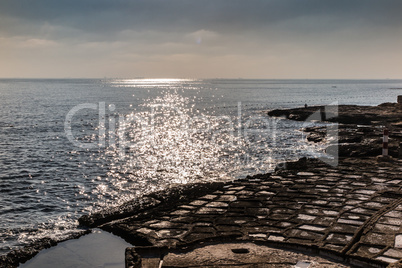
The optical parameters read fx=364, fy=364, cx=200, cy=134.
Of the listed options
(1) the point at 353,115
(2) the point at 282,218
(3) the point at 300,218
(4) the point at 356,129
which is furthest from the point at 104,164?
(1) the point at 353,115

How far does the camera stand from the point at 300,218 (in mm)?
8336

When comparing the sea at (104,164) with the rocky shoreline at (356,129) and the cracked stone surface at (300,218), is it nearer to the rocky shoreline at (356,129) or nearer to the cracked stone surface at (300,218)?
the rocky shoreline at (356,129)

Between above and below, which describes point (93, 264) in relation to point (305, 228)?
below

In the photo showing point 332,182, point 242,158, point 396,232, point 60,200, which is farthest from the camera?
point 242,158

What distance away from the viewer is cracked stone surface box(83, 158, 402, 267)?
683 centimetres

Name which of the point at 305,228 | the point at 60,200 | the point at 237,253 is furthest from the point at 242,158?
the point at 237,253

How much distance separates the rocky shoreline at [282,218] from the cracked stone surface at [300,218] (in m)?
0.02

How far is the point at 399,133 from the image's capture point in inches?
857

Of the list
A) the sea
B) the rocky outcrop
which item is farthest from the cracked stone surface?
the rocky outcrop

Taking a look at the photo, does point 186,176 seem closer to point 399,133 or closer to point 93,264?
point 93,264

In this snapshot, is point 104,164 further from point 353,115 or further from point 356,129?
point 353,115

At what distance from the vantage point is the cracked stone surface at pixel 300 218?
6.83 meters

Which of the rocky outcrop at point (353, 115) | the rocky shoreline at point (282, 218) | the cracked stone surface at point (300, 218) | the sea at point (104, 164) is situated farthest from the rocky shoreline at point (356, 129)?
the cracked stone surface at point (300, 218)

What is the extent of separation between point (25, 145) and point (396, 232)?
2529 centimetres
